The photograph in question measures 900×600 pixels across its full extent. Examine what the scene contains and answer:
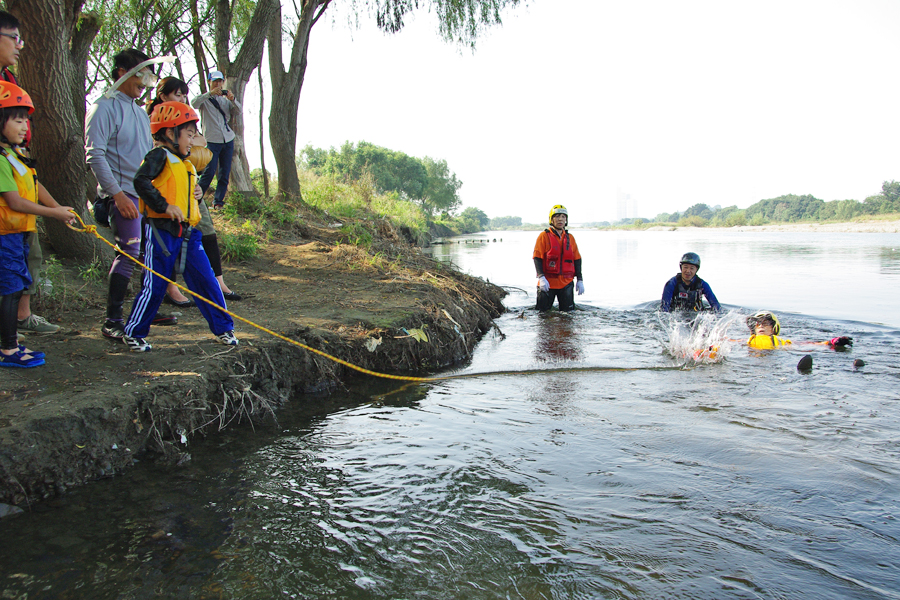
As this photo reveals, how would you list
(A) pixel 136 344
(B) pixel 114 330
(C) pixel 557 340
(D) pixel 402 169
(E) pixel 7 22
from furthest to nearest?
(D) pixel 402 169 → (C) pixel 557 340 → (B) pixel 114 330 → (A) pixel 136 344 → (E) pixel 7 22

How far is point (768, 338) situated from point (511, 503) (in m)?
5.81

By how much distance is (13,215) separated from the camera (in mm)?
3902

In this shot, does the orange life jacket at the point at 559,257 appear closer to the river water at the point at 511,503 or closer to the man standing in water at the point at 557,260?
the man standing in water at the point at 557,260

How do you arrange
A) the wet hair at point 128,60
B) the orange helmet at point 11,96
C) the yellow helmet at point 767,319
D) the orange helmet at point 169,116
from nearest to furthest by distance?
the orange helmet at point 11,96, the orange helmet at point 169,116, the wet hair at point 128,60, the yellow helmet at point 767,319

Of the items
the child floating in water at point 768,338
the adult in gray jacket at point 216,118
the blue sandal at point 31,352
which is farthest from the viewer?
the adult in gray jacket at point 216,118

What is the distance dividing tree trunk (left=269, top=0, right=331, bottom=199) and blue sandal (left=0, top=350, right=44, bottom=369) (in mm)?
9479

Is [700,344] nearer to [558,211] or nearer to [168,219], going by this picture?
[558,211]

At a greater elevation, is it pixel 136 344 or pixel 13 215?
pixel 13 215

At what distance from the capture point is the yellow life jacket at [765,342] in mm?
7395

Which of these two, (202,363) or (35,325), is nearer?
(202,363)

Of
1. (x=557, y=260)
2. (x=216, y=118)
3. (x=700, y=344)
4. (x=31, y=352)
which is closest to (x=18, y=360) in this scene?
(x=31, y=352)

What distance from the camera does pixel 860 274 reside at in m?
17.9

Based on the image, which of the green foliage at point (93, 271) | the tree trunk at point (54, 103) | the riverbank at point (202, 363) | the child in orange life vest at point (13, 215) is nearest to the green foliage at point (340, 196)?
the riverbank at point (202, 363)

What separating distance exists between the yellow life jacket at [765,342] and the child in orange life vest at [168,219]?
666 cm
